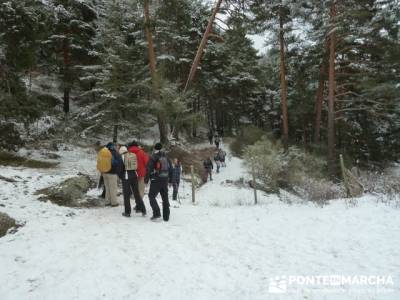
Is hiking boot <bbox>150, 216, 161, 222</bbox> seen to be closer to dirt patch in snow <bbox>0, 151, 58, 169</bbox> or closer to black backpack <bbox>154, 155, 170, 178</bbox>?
black backpack <bbox>154, 155, 170, 178</bbox>

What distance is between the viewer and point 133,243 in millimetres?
6141

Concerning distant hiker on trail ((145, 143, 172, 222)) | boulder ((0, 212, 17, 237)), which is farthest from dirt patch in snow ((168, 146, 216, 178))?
boulder ((0, 212, 17, 237))

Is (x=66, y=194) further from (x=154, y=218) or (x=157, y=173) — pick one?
(x=157, y=173)

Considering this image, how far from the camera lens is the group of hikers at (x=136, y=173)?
770 cm

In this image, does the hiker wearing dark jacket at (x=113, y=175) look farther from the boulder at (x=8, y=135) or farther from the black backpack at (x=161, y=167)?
the boulder at (x=8, y=135)

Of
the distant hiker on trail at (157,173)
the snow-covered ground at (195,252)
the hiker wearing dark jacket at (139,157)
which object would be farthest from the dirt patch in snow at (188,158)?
the distant hiker on trail at (157,173)

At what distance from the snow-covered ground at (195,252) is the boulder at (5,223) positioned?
26 cm

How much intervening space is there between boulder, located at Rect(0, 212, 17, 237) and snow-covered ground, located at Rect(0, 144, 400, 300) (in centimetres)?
26

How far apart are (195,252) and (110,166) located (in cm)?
441

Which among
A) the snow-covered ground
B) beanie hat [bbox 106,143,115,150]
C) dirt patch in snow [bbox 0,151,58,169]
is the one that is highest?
beanie hat [bbox 106,143,115,150]

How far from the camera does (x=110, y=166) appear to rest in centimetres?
901

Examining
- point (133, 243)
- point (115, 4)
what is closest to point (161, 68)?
point (115, 4)

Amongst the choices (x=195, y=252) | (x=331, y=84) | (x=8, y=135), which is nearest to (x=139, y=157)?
(x=195, y=252)

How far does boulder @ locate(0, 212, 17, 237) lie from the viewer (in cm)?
636
